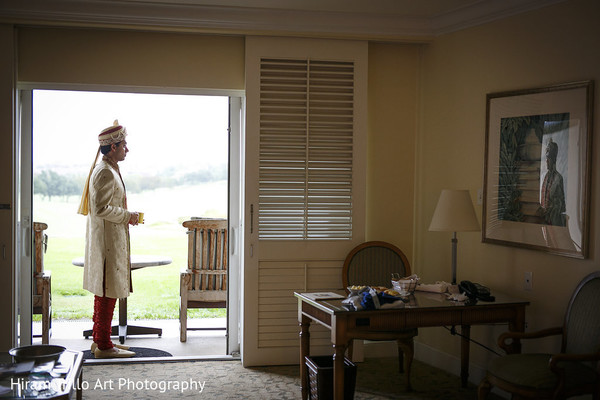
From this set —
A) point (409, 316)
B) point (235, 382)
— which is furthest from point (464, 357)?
point (235, 382)

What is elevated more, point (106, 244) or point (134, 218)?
point (134, 218)

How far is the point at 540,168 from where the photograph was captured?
3783 millimetres

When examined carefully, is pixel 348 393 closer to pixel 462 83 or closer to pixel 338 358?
pixel 338 358

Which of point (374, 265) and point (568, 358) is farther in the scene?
point (374, 265)

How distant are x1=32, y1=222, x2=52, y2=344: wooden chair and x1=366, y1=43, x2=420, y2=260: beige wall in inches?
98.9

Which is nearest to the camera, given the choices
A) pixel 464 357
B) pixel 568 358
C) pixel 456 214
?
pixel 568 358

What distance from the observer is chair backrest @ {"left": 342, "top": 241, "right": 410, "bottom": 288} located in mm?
4621

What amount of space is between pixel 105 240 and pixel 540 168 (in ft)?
10.5

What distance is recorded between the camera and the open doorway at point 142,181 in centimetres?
639

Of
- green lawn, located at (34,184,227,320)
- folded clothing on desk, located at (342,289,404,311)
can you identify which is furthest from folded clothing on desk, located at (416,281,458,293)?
green lawn, located at (34,184,227,320)

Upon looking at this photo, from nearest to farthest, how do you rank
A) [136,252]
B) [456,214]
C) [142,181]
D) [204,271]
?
[456,214], [204,271], [142,181], [136,252]

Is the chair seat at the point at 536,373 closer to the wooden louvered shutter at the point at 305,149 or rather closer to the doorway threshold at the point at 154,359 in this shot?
the wooden louvered shutter at the point at 305,149

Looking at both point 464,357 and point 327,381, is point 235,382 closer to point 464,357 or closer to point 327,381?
point 327,381

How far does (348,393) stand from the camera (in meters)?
3.70
